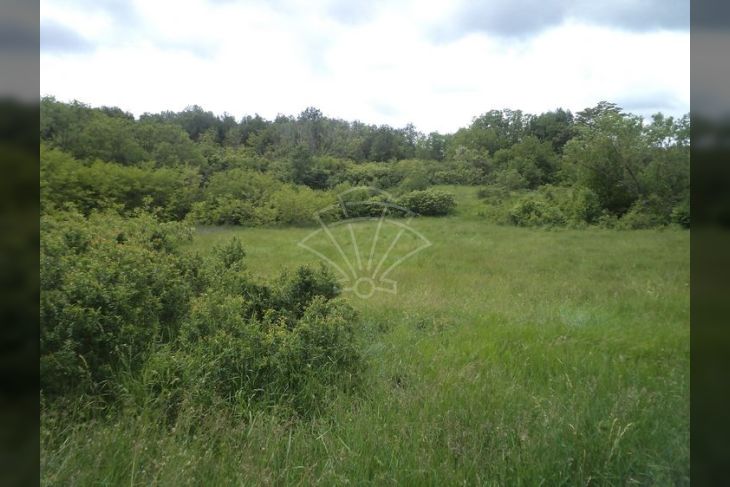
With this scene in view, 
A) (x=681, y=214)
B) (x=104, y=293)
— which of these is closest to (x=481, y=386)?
(x=681, y=214)

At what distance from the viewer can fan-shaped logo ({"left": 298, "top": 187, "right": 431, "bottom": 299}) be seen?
411cm

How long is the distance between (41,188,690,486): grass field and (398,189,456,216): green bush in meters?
0.12

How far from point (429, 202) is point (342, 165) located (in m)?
0.97

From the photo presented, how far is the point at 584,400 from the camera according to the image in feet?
8.86

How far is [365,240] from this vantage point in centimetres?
429

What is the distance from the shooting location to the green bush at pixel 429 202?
4463 mm

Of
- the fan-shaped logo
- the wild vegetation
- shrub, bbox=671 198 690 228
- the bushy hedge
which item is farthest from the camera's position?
the fan-shaped logo

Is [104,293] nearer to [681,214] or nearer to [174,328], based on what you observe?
[174,328]

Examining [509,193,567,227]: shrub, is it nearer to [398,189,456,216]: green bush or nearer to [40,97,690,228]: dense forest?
[40,97,690,228]: dense forest

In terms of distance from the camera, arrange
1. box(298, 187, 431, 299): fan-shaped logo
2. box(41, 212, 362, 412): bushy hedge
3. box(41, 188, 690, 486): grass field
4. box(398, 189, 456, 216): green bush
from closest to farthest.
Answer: box(41, 188, 690, 486): grass field < box(41, 212, 362, 412): bushy hedge < box(298, 187, 431, 299): fan-shaped logo < box(398, 189, 456, 216): green bush

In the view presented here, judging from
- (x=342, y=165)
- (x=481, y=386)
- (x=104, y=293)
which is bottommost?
(x=481, y=386)

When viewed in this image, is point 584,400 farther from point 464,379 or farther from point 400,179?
point 400,179

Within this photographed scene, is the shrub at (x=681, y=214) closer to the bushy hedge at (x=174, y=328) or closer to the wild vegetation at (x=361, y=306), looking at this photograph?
the wild vegetation at (x=361, y=306)

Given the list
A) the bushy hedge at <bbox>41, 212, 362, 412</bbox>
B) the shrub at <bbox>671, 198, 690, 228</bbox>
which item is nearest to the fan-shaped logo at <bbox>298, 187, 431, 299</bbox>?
the bushy hedge at <bbox>41, 212, 362, 412</bbox>
